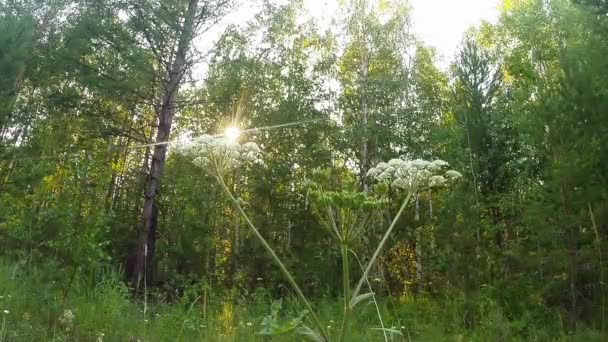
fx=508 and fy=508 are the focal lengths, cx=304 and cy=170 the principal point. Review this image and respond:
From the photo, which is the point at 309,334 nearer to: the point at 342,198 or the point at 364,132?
the point at 342,198

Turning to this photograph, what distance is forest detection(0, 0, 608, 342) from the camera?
517cm

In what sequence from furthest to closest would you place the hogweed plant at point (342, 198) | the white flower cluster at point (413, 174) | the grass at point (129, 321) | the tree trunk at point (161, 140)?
the tree trunk at point (161, 140) → the grass at point (129, 321) → the white flower cluster at point (413, 174) → the hogweed plant at point (342, 198)

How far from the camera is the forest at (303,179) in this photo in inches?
203

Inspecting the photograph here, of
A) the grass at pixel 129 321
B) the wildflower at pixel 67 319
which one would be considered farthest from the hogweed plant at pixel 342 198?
the wildflower at pixel 67 319

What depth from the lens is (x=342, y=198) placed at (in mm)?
2439

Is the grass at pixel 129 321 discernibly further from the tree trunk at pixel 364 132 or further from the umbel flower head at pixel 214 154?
the tree trunk at pixel 364 132

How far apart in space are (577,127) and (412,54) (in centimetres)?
1184

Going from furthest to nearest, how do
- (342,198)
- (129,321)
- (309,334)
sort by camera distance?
(129,321)
(342,198)
(309,334)

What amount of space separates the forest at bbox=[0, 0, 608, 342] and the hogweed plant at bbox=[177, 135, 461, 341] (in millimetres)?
17

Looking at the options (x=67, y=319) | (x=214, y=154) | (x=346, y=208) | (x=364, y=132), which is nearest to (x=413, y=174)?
(x=346, y=208)

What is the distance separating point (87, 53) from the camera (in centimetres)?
1191

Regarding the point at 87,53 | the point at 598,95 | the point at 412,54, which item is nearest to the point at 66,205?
the point at 87,53

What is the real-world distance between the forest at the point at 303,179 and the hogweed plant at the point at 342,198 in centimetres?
2

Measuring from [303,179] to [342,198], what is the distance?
714 cm
